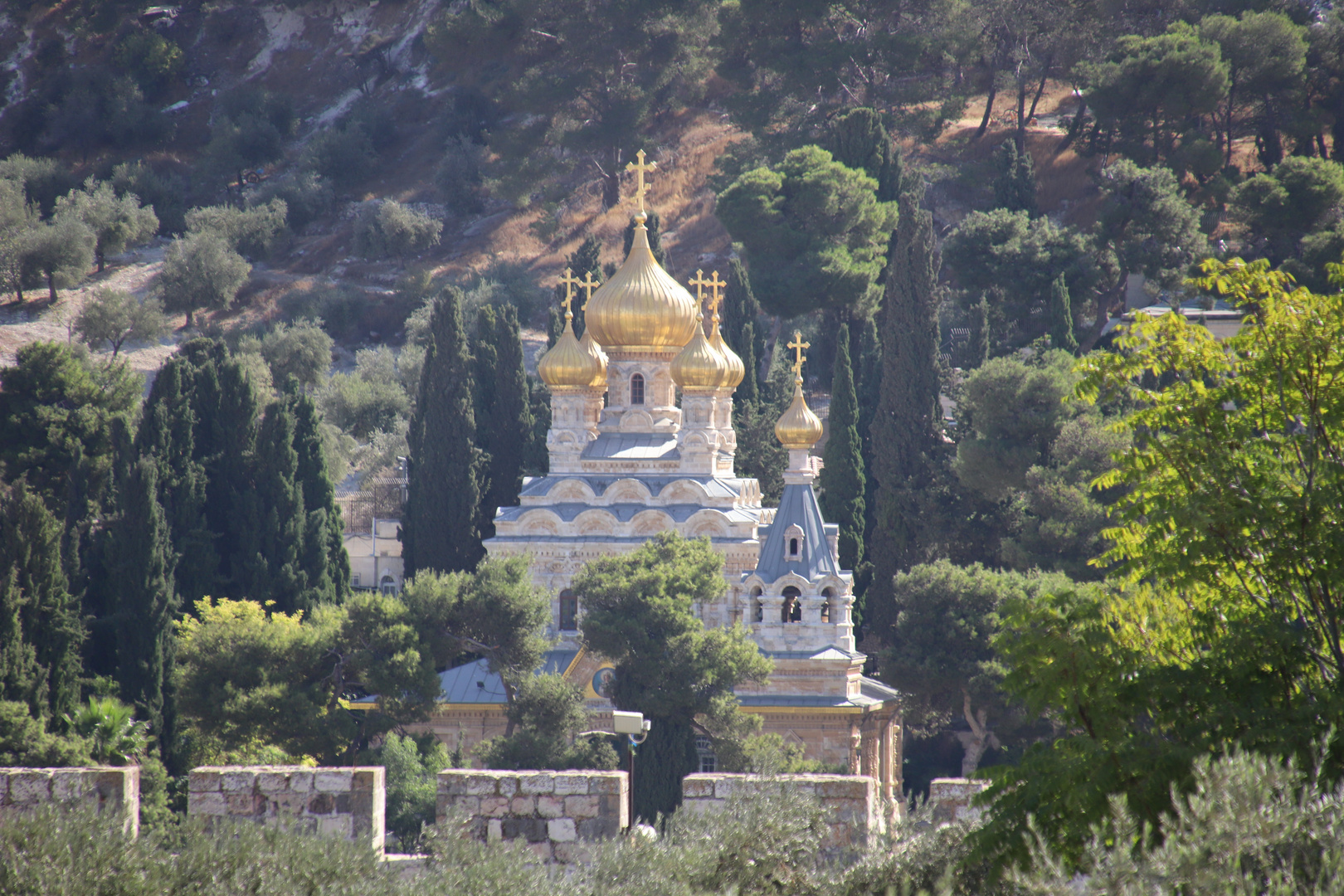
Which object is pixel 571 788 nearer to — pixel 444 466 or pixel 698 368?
pixel 698 368

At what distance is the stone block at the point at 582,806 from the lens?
9320 mm

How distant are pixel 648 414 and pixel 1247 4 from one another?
26.0m

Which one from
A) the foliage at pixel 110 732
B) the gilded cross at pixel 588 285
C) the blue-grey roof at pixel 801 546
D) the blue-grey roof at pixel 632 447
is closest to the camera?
the foliage at pixel 110 732

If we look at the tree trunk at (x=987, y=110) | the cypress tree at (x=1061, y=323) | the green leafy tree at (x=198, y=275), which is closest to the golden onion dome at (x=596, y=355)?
the cypress tree at (x=1061, y=323)

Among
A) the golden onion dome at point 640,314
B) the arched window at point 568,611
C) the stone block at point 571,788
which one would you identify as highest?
the golden onion dome at point 640,314

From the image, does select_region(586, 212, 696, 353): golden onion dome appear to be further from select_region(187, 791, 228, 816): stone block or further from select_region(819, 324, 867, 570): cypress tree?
select_region(187, 791, 228, 816): stone block

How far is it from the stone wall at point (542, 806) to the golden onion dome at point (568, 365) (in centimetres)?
2708

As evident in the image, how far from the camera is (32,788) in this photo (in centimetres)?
907

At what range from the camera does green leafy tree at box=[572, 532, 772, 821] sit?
2681 cm

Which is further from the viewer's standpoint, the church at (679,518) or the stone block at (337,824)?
the church at (679,518)

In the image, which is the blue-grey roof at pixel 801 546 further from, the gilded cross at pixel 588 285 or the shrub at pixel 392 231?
the shrub at pixel 392 231

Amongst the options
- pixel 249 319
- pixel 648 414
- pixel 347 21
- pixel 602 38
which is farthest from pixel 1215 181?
pixel 347 21

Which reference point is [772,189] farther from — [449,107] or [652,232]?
[449,107]

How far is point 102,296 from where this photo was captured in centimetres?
5759
